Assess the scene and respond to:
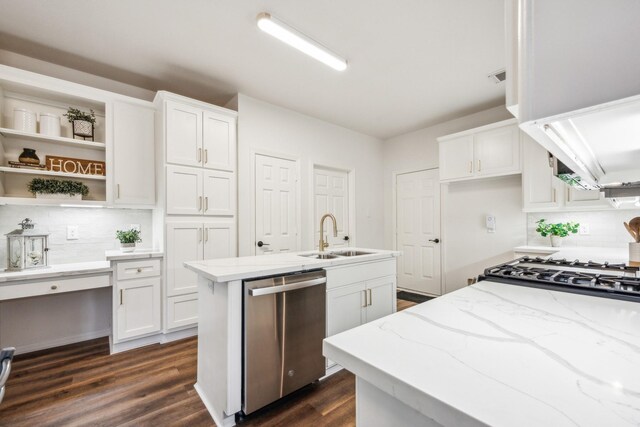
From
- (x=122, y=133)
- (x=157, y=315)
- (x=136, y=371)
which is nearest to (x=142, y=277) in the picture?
(x=157, y=315)

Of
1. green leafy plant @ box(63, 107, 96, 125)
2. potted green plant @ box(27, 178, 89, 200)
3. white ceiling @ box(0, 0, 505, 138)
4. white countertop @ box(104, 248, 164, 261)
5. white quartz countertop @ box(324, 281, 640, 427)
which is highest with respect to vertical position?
white ceiling @ box(0, 0, 505, 138)

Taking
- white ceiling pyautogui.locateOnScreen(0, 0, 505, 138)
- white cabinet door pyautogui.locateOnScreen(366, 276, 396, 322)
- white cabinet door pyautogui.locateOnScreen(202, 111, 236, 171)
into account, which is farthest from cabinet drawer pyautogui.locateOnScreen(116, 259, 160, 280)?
white cabinet door pyautogui.locateOnScreen(366, 276, 396, 322)

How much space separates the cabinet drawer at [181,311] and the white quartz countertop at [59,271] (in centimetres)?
65

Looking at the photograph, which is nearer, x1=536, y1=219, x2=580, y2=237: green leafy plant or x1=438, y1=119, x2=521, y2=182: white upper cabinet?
x1=536, y1=219, x2=580, y2=237: green leafy plant

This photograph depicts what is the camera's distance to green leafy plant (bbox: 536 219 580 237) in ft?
10.0

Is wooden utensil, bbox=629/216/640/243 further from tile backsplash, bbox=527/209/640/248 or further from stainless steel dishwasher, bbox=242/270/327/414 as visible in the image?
stainless steel dishwasher, bbox=242/270/327/414

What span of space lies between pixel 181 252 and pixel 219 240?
402mm

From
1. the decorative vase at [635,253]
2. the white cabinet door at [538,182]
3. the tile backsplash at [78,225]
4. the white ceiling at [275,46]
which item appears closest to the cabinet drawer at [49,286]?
the tile backsplash at [78,225]

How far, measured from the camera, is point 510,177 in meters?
3.66

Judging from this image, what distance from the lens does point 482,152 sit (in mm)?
3613

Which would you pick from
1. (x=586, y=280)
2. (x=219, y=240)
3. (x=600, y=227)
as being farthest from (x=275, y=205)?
(x=600, y=227)

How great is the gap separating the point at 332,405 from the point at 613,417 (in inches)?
68.8

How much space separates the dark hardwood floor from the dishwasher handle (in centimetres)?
77

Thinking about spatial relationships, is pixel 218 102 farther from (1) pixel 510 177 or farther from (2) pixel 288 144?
(1) pixel 510 177
